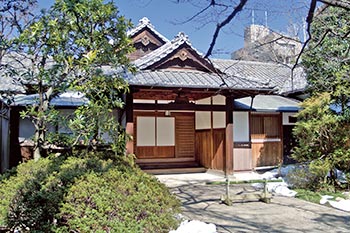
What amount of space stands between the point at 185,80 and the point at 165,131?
3.86 m

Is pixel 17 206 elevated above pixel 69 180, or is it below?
below

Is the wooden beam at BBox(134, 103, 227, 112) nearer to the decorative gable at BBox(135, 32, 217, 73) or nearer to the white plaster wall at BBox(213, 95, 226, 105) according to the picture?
the white plaster wall at BBox(213, 95, 226, 105)

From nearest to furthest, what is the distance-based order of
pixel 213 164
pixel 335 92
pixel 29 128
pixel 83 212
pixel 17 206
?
pixel 83 212, pixel 17 206, pixel 335 92, pixel 29 128, pixel 213 164

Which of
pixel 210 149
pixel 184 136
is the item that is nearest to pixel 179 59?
pixel 210 149

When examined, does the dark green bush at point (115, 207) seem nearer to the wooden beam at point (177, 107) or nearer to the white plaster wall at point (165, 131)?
the wooden beam at point (177, 107)

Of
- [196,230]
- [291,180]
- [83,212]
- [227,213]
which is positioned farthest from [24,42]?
[291,180]

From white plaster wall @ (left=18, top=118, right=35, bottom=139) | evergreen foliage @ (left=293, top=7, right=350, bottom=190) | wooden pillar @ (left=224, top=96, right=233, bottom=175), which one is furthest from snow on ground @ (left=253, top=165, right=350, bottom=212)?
white plaster wall @ (left=18, top=118, right=35, bottom=139)

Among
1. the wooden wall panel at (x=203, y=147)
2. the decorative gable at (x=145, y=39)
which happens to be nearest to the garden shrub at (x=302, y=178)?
the wooden wall panel at (x=203, y=147)

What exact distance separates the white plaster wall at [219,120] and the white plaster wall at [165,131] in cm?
209

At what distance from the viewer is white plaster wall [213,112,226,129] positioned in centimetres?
1112

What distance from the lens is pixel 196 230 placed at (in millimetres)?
4938

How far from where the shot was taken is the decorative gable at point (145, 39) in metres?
14.3

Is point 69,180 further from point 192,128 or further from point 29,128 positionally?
point 192,128

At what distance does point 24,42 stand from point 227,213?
197 inches
